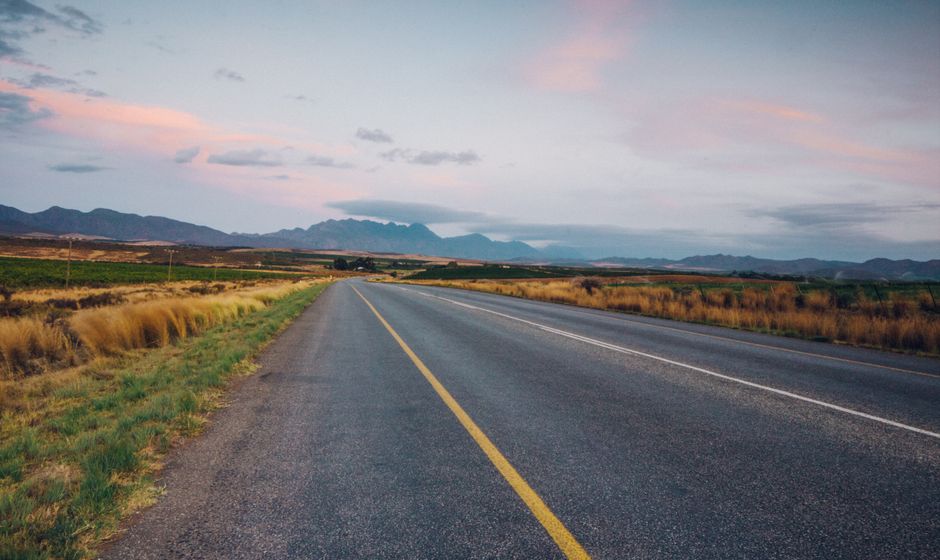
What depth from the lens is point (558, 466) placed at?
13.2ft

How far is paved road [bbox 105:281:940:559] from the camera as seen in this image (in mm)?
2932

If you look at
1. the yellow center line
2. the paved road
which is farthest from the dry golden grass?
the yellow center line

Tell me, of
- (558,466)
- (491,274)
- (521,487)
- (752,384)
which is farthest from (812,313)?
(491,274)

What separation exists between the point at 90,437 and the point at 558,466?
4.62m

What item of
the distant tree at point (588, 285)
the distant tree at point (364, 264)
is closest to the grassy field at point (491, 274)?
the distant tree at point (588, 285)

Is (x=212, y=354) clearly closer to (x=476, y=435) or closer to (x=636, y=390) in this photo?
(x=476, y=435)

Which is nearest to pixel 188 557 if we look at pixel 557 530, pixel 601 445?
pixel 557 530

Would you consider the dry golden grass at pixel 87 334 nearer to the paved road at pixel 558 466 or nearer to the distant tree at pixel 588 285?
the paved road at pixel 558 466

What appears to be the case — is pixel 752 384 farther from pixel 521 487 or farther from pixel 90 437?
pixel 90 437

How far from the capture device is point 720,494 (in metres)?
3.54

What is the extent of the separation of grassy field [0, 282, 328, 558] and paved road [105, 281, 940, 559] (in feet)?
0.89

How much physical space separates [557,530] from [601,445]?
171 cm

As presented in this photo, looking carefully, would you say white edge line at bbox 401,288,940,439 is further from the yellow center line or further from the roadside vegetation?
the roadside vegetation

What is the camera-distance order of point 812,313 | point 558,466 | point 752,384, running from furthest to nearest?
point 812,313 < point 752,384 < point 558,466
